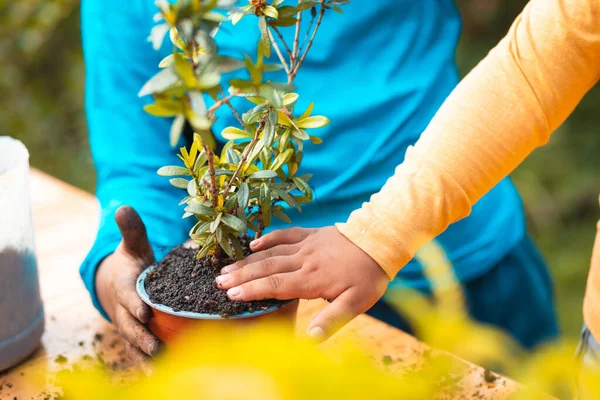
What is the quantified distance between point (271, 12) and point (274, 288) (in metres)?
0.31

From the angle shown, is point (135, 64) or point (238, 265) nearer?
point (238, 265)

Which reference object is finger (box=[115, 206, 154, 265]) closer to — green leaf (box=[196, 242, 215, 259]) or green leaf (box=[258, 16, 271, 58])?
green leaf (box=[196, 242, 215, 259])

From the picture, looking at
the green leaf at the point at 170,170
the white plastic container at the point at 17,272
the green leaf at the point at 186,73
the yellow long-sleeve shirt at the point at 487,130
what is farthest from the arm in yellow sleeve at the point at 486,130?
the white plastic container at the point at 17,272

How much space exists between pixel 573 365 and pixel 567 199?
2.67 metres

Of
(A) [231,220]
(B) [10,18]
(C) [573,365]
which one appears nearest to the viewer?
(C) [573,365]

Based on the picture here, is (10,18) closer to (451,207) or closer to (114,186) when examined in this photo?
(114,186)

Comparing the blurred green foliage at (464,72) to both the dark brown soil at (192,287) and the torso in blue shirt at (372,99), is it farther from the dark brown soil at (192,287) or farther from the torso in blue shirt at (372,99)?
the dark brown soil at (192,287)

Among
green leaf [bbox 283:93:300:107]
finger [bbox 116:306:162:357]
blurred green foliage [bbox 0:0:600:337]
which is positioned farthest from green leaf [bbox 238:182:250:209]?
blurred green foliage [bbox 0:0:600:337]

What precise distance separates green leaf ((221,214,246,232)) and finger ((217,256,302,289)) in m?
0.05

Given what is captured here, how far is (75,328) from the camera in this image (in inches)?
38.7

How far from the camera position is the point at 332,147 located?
1064 millimetres

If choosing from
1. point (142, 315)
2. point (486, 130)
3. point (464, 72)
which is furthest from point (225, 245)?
point (464, 72)

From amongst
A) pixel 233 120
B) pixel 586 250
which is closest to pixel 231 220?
pixel 233 120

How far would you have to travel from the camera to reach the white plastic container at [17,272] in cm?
84
